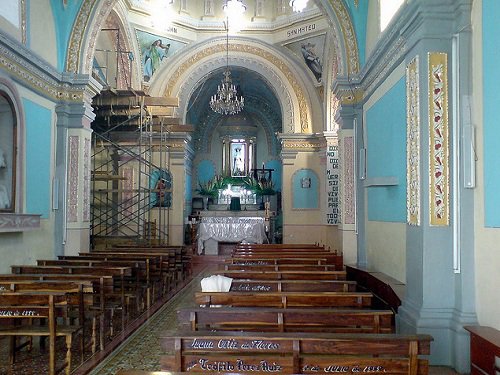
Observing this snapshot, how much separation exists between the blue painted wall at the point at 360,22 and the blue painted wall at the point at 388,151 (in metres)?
1.19

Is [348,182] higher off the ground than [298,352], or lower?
higher

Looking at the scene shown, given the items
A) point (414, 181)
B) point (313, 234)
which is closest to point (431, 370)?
point (414, 181)

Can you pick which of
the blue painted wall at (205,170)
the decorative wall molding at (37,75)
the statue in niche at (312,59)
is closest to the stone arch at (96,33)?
the decorative wall molding at (37,75)

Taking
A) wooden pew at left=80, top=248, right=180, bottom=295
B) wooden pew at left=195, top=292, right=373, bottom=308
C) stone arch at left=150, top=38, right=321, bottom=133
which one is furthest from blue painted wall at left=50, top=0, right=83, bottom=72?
wooden pew at left=195, top=292, right=373, bottom=308

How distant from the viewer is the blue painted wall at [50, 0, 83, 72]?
8992 millimetres

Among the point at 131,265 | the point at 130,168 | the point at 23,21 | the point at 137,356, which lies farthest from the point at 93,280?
the point at 130,168

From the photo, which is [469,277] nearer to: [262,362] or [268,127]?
[262,362]

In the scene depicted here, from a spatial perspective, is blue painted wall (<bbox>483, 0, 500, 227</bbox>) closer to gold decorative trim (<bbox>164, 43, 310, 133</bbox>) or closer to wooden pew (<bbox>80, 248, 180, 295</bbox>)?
wooden pew (<bbox>80, 248, 180, 295</bbox>)

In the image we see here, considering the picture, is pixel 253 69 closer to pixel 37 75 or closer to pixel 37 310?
pixel 37 75

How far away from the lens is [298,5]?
14.6 metres

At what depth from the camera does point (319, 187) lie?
49.9 feet

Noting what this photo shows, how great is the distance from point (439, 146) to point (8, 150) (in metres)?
5.79

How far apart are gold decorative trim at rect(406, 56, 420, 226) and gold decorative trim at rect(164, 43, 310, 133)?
987cm

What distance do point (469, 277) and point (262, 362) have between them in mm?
2600
